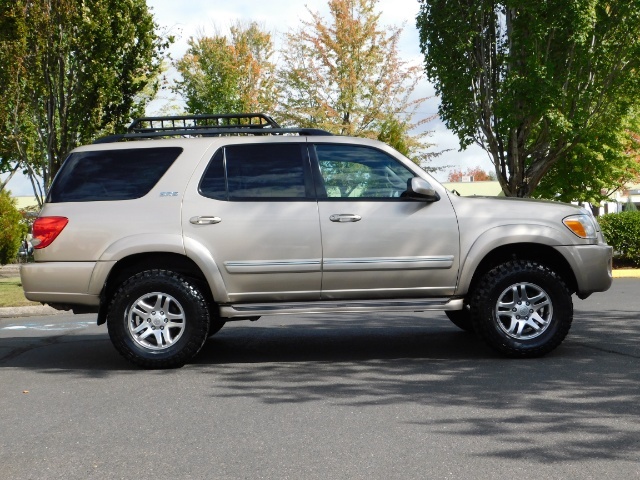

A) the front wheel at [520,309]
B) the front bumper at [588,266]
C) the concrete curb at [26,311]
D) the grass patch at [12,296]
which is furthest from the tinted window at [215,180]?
the grass patch at [12,296]

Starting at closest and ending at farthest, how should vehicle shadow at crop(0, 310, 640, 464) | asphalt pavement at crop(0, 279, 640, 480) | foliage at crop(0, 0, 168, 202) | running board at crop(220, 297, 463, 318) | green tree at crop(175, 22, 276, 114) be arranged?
asphalt pavement at crop(0, 279, 640, 480)
vehicle shadow at crop(0, 310, 640, 464)
running board at crop(220, 297, 463, 318)
foliage at crop(0, 0, 168, 202)
green tree at crop(175, 22, 276, 114)

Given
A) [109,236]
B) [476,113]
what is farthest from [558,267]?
[476,113]

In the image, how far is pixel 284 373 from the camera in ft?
24.9

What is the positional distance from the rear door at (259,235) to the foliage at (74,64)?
12007 mm

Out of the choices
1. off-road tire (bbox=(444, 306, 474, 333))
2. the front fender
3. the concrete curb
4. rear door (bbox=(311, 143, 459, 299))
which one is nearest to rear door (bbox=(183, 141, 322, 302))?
rear door (bbox=(311, 143, 459, 299))

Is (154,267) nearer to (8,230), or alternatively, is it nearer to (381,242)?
(381,242)

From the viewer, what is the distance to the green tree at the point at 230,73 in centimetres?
3800

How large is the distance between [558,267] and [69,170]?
457cm

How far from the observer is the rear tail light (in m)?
7.83

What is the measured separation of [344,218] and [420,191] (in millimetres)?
703

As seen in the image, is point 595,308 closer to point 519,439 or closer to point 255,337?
point 255,337

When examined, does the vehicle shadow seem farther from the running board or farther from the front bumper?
the front bumper

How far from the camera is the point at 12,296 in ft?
51.4

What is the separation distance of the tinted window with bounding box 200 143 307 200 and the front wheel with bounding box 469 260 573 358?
1877 millimetres
